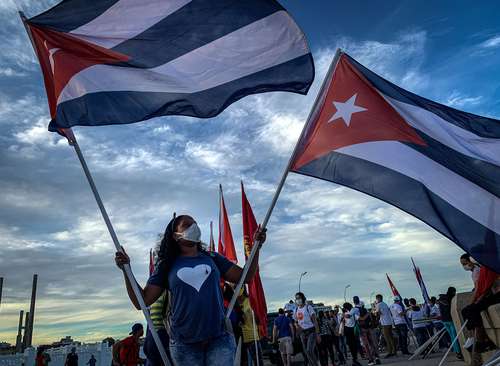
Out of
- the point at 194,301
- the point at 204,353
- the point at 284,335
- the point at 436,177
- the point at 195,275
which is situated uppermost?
the point at 436,177

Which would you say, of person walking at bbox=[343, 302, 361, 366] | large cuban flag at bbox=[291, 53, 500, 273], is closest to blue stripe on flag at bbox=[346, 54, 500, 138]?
large cuban flag at bbox=[291, 53, 500, 273]

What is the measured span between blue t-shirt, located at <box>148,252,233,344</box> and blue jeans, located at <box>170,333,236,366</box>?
5 cm

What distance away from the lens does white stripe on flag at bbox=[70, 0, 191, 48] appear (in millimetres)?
3984

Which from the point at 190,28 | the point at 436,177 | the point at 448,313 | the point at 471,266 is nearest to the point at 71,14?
the point at 190,28

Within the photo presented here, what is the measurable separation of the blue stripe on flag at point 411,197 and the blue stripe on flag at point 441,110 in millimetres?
779

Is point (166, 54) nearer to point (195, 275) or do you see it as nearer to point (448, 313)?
point (195, 275)

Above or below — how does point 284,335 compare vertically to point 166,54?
below

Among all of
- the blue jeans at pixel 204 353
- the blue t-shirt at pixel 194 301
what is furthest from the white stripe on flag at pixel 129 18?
the blue jeans at pixel 204 353

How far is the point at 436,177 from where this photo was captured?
4020 mm

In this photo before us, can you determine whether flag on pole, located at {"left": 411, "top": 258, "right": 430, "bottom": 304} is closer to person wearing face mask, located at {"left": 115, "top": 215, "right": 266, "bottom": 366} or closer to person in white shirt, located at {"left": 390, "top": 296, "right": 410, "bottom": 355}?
person in white shirt, located at {"left": 390, "top": 296, "right": 410, "bottom": 355}

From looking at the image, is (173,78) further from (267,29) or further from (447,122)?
(447,122)

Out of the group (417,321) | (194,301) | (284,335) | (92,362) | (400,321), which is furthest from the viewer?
(92,362)

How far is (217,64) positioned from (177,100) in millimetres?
Answer: 515

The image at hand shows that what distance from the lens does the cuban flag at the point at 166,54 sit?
12.6 feet
